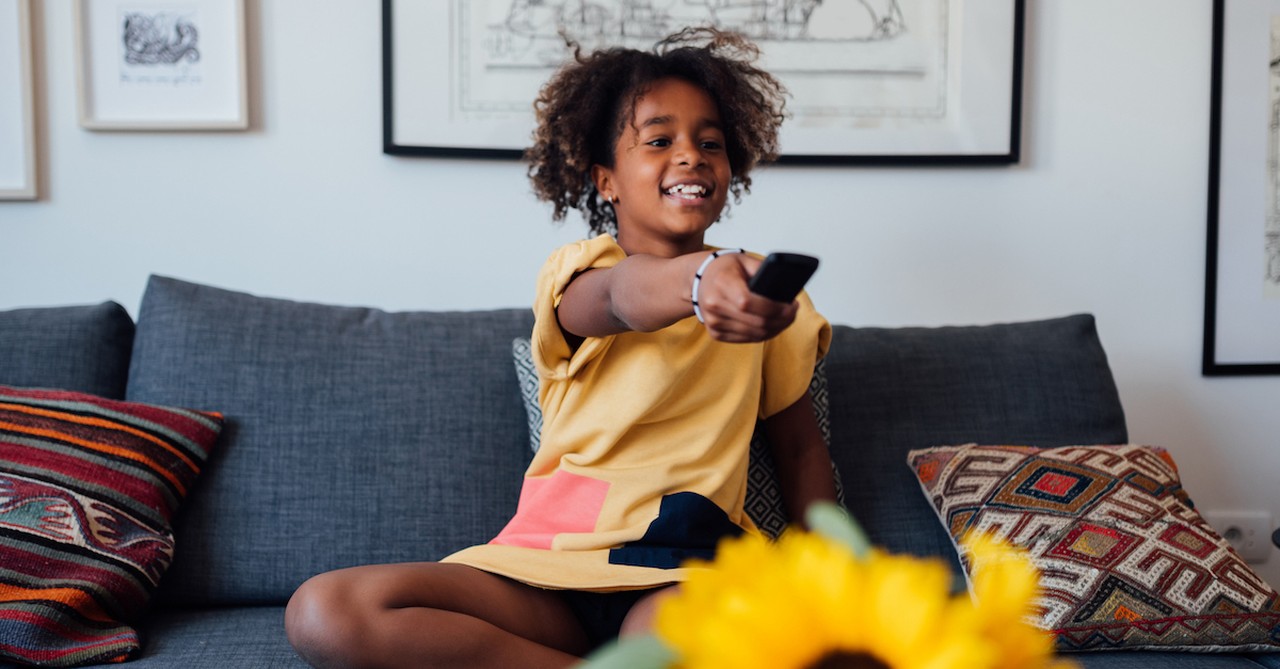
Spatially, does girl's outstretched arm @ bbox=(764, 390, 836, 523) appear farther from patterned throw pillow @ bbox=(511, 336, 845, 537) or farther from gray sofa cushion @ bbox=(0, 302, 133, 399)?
gray sofa cushion @ bbox=(0, 302, 133, 399)

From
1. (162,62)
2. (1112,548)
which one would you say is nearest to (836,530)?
(1112,548)

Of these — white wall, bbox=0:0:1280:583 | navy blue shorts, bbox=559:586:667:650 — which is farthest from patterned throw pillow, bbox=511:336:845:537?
white wall, bbox=0:0:1280:583

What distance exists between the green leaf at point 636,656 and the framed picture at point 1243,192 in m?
1.90

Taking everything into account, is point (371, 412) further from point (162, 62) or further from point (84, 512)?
point (162, 62)

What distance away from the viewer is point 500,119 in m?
1.77

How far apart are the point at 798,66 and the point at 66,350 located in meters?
1.28

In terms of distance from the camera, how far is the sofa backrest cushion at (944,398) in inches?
58.7

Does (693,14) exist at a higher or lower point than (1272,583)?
higher

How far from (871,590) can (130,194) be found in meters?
1.74

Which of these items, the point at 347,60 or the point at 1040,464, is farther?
the point at 347,60

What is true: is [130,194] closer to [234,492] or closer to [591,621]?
[234,492]

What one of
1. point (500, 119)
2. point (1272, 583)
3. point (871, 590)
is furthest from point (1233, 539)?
point (871, 590)

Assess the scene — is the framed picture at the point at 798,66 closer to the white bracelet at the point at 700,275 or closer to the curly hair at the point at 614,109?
the curly hair at the point at 614,109

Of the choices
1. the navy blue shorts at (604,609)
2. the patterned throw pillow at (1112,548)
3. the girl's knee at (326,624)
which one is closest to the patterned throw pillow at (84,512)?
the girl's knee at (326,624)
